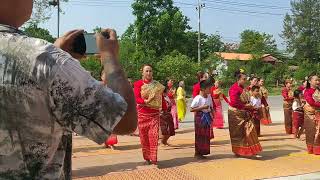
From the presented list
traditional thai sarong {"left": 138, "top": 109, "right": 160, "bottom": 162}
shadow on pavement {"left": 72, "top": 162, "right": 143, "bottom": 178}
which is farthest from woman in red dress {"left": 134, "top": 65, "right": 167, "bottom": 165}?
shadow on pavement {"left": 72, "top": 162, "right": 143, "bottom": 178}

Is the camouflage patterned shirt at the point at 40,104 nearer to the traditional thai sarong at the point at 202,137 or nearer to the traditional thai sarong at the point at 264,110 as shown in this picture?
the traditional thai sarong at the point at 202,137

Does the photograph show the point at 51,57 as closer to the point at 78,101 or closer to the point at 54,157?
the point at 78,101

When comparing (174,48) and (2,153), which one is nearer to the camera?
(2,153)

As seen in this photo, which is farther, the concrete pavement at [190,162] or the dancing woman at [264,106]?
the dancing woman at [264,106]

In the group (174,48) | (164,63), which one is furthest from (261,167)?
(174,48)

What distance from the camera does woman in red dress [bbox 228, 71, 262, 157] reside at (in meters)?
8.51

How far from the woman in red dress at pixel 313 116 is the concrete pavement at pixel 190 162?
0.24 metres

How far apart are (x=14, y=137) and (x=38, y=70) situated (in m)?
0.20

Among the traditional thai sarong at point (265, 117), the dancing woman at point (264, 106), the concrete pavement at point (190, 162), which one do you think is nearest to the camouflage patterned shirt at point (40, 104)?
the concrete pavement at point (190, 162)

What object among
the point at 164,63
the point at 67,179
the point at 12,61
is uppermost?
the point at 164,63

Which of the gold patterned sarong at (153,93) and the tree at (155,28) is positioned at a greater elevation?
the tree at (155,28)

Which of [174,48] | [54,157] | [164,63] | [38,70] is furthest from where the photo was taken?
[174,48]

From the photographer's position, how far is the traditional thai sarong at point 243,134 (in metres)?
8.52

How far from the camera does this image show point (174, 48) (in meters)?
41.2
